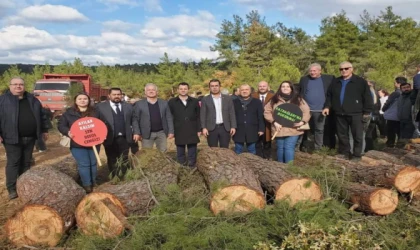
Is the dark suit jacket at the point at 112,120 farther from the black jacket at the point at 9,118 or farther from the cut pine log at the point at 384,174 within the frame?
the cut pine log at the point at 384,174

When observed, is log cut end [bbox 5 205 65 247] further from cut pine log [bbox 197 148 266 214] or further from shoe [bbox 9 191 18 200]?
shoe [bbox 9 191 18 200]

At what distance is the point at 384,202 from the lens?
402cm

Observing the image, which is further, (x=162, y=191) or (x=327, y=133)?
(x=327, y=133)

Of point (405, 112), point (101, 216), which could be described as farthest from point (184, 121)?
point (405, 112)

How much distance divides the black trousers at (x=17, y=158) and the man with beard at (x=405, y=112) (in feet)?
22.6

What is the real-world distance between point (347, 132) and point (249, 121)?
1.75 metres

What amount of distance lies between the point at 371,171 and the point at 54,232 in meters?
3.75

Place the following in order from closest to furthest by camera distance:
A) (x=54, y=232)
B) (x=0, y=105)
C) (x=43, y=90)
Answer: (x=54, y=232)
(x=0, y=105)
(x=43, y=90)

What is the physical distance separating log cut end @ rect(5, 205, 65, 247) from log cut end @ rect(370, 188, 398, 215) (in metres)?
3.29

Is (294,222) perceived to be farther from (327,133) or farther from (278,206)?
(327,133)

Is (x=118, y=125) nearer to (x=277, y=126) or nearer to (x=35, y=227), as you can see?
(x=35, y=227)

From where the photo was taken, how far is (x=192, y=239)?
3.30 meters

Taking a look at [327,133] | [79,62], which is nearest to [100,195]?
[327,133]

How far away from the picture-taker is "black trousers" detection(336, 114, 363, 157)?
6391 millimetres
